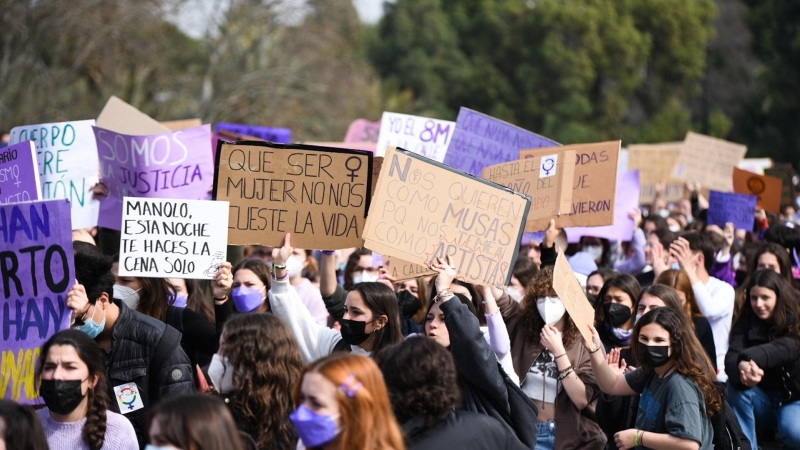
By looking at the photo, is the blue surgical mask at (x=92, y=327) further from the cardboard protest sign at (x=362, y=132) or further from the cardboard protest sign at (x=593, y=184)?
the cardboard protest sign at (x=362, y=132)

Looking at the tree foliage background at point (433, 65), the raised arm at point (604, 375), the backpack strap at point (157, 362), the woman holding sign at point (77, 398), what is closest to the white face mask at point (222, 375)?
the woman holding sign at point (77, 398)

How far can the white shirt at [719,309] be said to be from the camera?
709 centimetres

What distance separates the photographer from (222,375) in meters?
4.32

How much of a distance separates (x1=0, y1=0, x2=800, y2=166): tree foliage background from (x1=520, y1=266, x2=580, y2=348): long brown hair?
1488cm

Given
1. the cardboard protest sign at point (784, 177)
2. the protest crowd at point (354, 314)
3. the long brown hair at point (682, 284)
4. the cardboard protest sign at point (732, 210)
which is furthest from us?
the cardboard protest sign at point (784, 177)

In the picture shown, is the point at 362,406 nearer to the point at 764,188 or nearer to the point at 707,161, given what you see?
the point at 764,188

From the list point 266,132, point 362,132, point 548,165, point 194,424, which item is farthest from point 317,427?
point 362,132

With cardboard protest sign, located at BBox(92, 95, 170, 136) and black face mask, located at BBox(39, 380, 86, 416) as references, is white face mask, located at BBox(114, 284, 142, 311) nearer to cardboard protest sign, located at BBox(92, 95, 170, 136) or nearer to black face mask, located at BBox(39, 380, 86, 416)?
black face mask, located at BBox(39, 380, 86, 416)

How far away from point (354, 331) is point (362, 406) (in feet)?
5.52

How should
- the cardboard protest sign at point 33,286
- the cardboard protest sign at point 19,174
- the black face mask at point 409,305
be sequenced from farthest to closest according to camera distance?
the black face mask at point 409,305, the cardboard protest sign at point 19,174, the cardboard protest sign at point 33,286

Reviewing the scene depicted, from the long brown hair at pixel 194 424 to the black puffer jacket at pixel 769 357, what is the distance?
3952 millimetres

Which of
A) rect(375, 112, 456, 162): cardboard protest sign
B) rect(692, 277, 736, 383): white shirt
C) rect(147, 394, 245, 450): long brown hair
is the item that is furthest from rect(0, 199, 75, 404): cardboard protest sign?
rect(375, 112, 456, 162): cardboard protest sign

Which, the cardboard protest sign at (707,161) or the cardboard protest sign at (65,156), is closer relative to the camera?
the cardboard protest sign at (65,156)

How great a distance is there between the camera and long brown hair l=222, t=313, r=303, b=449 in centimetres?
410
